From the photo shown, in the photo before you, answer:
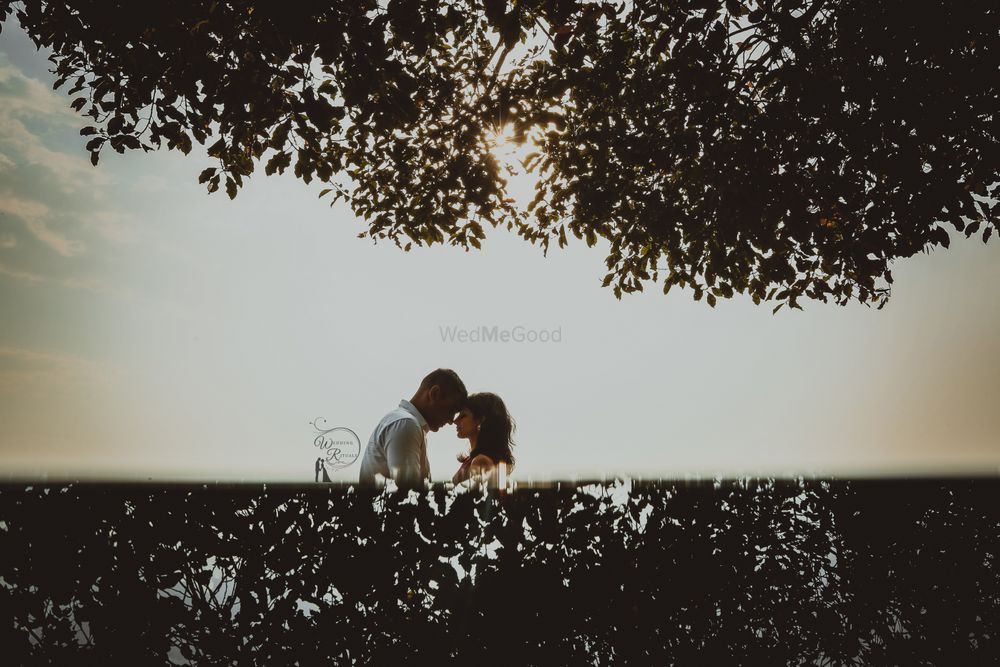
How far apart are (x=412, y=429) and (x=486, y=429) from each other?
1.08 metres

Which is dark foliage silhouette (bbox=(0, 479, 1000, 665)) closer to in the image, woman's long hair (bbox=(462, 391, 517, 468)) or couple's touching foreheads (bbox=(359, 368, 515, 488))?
couple's touching foreheads (bbox=(359, 368, 515, 488))

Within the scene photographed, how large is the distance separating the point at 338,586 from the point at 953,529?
4.47 m

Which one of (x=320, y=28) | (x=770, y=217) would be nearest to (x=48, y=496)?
(x=320, y=28)

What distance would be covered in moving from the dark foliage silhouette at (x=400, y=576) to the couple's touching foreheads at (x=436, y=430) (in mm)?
354

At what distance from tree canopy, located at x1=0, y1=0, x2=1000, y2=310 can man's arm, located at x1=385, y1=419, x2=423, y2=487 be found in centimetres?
240

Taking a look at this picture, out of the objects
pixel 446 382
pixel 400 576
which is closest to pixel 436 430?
pixel 446 382

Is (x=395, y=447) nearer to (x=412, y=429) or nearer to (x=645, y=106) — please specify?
(x=412, y=429)

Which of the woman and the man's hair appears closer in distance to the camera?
the man's hair

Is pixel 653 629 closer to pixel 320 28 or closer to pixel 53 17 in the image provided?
pixel 320 28

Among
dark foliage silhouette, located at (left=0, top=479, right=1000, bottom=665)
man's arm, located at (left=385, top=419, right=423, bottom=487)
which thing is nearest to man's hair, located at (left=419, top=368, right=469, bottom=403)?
man's arm, located at (left=385, top=419, right=423, bottom=487)

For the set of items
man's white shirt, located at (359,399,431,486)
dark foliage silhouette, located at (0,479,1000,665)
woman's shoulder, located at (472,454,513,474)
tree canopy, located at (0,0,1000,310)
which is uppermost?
tree canopy, located at (0,0,1000,310)

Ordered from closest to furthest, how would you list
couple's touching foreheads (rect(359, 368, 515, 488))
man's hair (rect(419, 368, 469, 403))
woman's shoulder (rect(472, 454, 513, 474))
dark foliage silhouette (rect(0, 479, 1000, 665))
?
dark foliage silhouette (rect(0, 479, 1000, 665))
couple's touching foreheads (rect(359, 368, 515, 488))
man's hair (rect(419, 368, 469, 403))
woman's shoulder (rect(472, 454, 513, 474))

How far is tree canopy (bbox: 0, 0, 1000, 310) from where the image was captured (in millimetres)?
4195

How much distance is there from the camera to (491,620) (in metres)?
3.05
